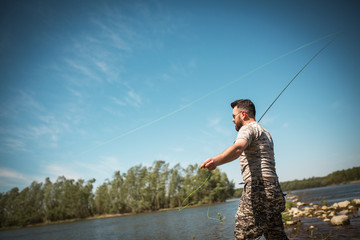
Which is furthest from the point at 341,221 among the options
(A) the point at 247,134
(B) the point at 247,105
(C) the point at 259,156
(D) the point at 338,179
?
(D) the point at 338,179

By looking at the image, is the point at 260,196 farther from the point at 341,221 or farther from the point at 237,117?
the point at 341,221

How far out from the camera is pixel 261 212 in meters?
2.54

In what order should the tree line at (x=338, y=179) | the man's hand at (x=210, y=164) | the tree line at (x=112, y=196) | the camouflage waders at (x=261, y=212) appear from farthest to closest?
the tree line at (x=338, y=179)
the tree line at (x=112, y=196)
the camouflage waders at (x=261, y=212)
the man's hand at (x=210, y=164)

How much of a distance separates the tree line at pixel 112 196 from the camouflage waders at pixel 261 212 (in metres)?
64.3

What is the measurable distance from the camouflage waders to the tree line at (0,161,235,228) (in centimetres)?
6430

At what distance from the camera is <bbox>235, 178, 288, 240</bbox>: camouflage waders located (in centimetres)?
251

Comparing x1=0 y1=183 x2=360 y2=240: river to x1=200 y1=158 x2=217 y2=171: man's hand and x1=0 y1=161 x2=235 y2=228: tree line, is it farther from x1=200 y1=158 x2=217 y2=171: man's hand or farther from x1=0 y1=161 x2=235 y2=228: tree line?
x1=0 y1=161 x2=235 y2=228: tree line

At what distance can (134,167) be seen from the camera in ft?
241

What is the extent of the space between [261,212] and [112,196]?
247 feet

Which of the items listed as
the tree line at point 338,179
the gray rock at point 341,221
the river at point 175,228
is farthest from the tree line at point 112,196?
the gray rock at point 341,221

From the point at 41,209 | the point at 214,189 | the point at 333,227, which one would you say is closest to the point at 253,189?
the point at 333,227

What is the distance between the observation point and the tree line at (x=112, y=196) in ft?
218

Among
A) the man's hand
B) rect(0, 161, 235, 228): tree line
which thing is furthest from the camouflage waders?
rect(0, 161, 235, 228): tree line

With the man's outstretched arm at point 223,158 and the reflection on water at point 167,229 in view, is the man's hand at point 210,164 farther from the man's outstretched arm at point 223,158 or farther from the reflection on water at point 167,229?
the reflection on water at point 167,229
